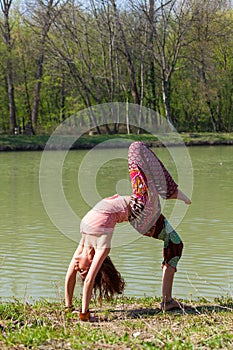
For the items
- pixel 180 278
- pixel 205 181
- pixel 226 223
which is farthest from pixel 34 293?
pixel 205 181

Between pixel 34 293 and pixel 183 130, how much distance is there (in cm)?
5133

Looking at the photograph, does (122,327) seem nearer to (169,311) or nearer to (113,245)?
(169,311)

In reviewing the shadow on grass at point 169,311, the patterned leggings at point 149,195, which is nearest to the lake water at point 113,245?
the shadow on grass at point 169,311

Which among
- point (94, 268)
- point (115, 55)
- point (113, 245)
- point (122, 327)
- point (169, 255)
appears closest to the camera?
point (122, 327)

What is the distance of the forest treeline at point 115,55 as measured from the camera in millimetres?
48000

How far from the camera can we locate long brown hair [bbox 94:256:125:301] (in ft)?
20.2

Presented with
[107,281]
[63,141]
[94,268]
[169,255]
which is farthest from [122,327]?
[63,141]

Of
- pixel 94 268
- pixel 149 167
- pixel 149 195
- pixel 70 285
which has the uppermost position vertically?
pixel 149 167

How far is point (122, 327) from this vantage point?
5.48m

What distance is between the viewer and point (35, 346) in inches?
192

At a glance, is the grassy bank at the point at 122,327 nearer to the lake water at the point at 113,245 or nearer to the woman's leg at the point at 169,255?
the woman's leg at the point at 169,255

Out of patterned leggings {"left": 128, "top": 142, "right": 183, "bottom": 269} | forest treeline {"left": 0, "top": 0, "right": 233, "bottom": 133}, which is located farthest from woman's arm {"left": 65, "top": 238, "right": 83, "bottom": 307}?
forest treeline {"left": 0, "top": 0, "right": 233, "bottom": 133}

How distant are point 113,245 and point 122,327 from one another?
342 cm

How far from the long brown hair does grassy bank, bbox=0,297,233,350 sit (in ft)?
0.47
